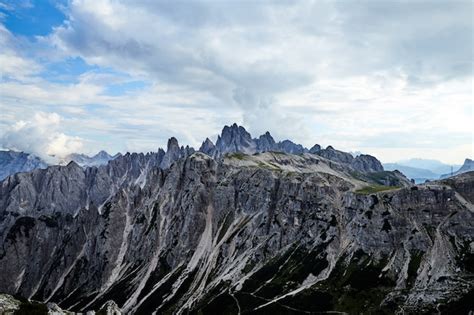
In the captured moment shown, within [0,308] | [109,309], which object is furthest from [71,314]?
[0,308]

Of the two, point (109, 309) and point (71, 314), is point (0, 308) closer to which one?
point (71, 314)

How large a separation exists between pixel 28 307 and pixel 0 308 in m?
8.34

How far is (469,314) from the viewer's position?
7830 inches

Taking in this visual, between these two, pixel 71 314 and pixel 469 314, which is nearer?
pixel 71 314

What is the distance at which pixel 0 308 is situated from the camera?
13712cm

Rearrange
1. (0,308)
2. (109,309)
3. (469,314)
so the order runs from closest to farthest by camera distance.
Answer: (0,308) → (109,309) → (469,314)

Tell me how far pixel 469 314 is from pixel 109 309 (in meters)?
162

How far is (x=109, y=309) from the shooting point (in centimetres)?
14800

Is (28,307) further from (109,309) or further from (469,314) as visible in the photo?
(469,314)

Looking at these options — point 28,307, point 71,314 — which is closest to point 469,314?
point 71,314

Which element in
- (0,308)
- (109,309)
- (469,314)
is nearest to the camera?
(0,308)

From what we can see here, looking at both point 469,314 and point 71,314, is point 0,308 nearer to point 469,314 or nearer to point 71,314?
point 71,314

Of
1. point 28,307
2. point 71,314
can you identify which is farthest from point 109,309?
point 28,307

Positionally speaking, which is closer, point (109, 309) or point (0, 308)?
point (0, 308)
